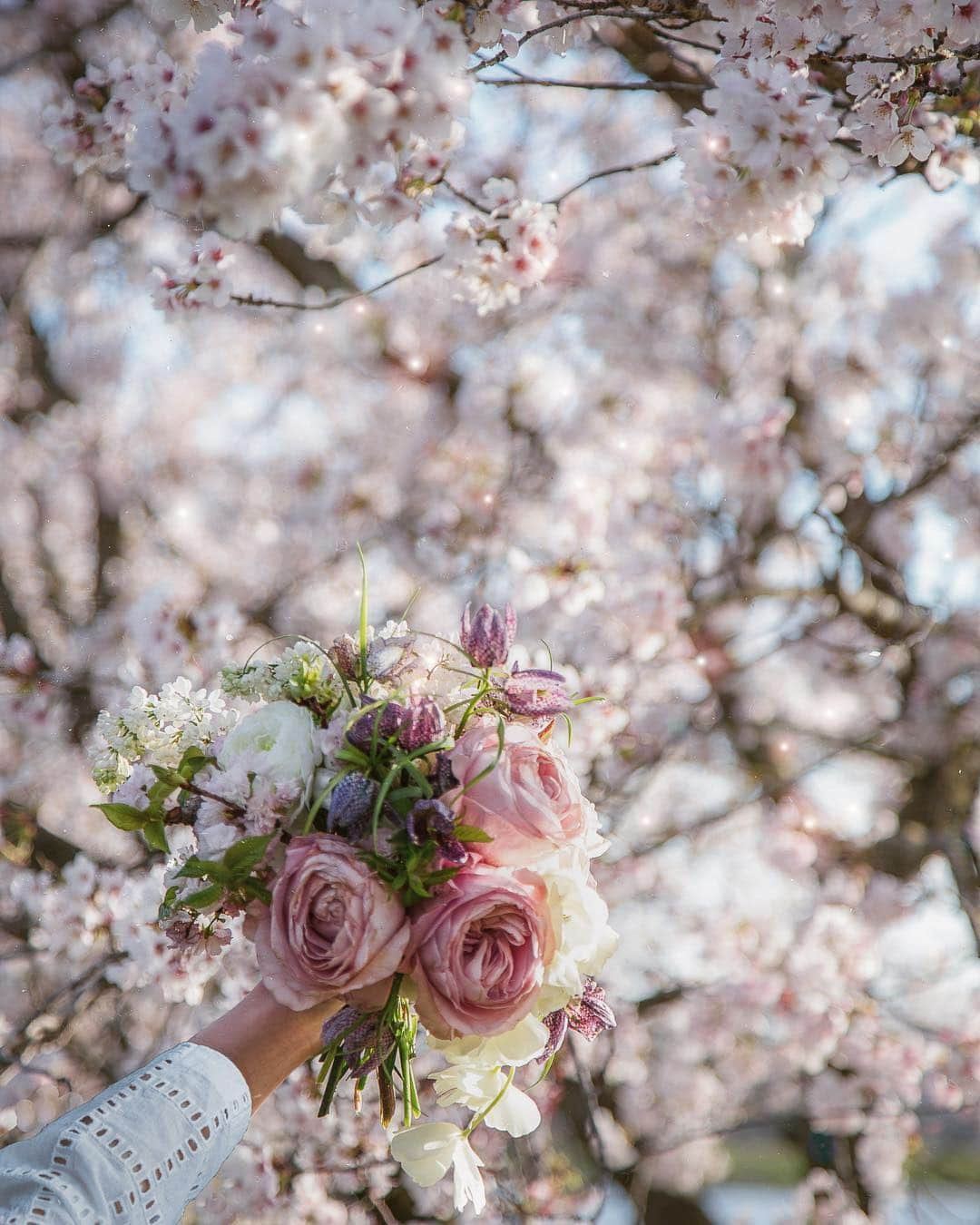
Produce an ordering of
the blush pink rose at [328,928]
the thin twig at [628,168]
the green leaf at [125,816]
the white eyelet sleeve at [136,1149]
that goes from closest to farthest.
→ the white eyelet sleeve at [136,1149], the blush pink rose at [328,928], the green leaf at [125,816], the thin twig at [628,168]

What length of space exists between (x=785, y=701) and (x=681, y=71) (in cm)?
377

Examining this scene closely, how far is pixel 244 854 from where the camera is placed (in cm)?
86

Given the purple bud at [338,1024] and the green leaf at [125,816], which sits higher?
the green leaf at [125,816]

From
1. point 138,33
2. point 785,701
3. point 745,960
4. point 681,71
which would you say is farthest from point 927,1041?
point 138,33

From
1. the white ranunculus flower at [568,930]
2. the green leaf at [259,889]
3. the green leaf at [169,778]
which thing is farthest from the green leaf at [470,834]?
the green leaf at [169,778]

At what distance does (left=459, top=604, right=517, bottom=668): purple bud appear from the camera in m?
1.00

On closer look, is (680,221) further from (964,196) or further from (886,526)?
(886,526)

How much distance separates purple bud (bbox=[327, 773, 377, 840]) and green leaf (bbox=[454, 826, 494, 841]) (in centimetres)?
9

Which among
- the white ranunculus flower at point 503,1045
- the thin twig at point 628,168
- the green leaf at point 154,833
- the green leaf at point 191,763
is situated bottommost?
the white ranunculus flower at point 503,1045

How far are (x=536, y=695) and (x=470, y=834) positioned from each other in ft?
0.63

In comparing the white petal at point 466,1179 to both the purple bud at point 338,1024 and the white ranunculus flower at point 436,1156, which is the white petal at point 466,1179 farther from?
the purple bud at point 338,1024

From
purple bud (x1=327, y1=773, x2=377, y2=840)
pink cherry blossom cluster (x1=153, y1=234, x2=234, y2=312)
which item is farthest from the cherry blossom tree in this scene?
purple bud (x1=327, y1=773, x2=377, y2=840)

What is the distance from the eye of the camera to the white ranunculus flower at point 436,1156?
0.92m

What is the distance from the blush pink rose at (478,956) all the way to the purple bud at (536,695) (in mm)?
201
